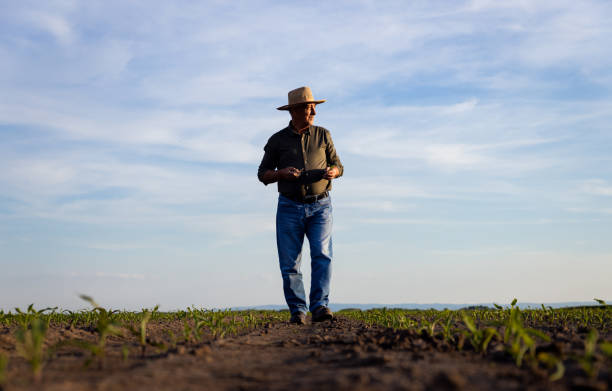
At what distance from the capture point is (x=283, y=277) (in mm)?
6668

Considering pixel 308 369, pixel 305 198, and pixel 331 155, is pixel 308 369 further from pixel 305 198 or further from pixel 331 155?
pixel 331 155

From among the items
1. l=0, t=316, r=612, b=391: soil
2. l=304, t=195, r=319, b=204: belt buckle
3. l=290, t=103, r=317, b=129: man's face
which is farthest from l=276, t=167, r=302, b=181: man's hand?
l=0, t=316, r=612, b=391: soil

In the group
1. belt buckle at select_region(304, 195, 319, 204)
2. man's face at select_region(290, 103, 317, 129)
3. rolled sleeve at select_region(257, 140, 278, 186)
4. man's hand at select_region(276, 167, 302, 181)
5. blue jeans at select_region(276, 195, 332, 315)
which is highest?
man's face at select_region(290, 103, 317, 129)

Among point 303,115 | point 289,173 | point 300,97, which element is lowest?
point 289,173

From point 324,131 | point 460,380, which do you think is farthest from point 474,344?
point 324,131

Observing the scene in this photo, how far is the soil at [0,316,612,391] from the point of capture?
7.27 feet

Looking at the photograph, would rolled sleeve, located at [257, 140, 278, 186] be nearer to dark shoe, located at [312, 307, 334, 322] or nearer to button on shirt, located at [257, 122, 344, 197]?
button on shirt, located at [257, 122, 344, 197]

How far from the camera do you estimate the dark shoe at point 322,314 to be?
6.46 m

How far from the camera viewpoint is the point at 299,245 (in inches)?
263

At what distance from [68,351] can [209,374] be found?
1.49m

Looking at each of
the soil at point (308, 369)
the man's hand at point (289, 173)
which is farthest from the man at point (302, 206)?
the soil at point (308, 369)

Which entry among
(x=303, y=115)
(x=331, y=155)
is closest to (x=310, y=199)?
(x=331, y=155)

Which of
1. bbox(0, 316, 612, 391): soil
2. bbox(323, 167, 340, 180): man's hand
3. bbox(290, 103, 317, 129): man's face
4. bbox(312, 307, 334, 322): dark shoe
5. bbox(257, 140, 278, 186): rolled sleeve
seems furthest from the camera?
bbox(257, 140, 278, 186): rolled sleeve

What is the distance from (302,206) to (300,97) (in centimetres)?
141
